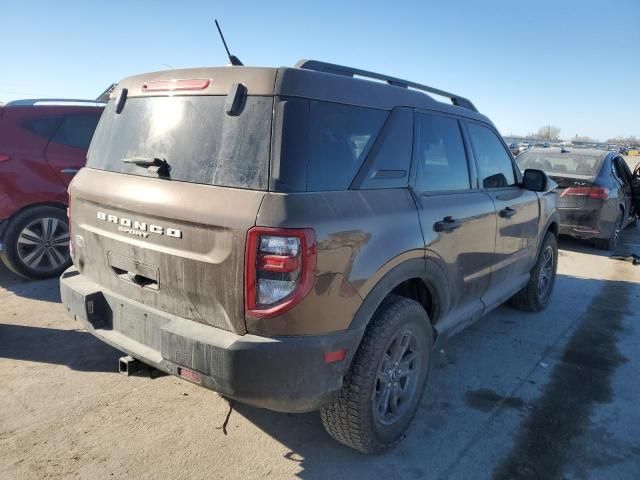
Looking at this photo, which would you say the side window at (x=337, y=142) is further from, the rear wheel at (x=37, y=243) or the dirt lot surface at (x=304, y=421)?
the rear wheel at (x=37, y=243)

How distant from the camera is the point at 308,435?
2.90m

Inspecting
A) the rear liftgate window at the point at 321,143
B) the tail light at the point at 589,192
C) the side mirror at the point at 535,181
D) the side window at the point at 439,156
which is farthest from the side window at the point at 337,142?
the tail light at the point at 589,192

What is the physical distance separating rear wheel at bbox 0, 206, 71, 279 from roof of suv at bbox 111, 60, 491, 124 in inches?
115

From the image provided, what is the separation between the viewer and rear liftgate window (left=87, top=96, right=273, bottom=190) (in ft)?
7.15

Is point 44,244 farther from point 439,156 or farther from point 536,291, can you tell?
point 536,291

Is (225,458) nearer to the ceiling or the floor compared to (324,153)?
nearer to the floor

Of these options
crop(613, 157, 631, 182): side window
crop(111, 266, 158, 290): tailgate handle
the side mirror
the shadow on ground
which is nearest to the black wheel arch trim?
crop(111, 266, 158, 290): tailgate handle

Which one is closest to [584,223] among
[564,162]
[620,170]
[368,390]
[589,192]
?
[589,192]

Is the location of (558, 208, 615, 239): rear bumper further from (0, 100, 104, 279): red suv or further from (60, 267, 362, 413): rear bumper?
(0, 100, 104, 279): red suv

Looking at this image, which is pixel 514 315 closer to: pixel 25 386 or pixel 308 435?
pixel 308 435

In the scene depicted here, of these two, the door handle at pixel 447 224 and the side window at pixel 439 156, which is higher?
the side window at pixel 439 156

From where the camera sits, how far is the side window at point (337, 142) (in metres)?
2.23

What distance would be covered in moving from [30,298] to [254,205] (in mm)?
3904

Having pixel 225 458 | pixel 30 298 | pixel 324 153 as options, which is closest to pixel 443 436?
pixel 225 458
